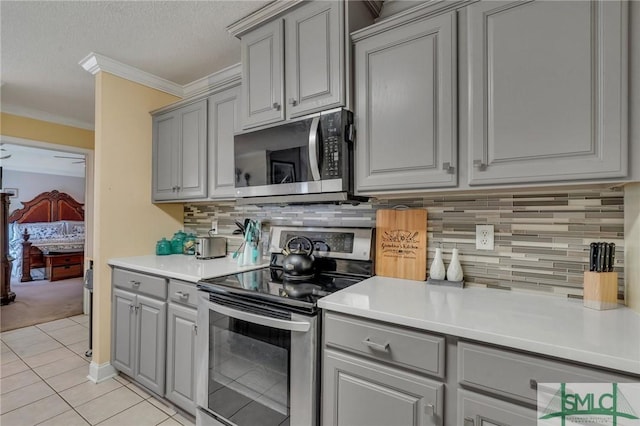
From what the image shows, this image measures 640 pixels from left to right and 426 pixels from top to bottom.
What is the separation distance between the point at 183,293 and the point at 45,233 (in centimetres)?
695

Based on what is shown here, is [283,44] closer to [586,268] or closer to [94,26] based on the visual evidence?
[94,26]

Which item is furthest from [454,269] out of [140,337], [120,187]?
[120,187]

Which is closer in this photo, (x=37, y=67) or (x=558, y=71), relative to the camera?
(x=558, y=71)

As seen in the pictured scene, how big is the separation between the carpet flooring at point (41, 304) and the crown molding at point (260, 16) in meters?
4.04

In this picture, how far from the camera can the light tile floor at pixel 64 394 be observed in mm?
1889

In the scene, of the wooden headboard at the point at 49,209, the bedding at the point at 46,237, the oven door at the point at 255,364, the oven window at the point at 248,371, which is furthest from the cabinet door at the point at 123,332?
the wooden headboard at the point at 49,209

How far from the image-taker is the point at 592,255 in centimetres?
118

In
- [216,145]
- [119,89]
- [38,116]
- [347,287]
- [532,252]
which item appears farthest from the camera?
[38,116]

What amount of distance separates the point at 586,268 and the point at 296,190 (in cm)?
134

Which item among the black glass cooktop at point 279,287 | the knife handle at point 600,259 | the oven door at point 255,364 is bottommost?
the oven door at point 255,364

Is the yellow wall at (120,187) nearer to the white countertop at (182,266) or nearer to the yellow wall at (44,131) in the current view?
the white countertop at (182,266)

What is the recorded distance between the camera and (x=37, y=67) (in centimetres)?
254

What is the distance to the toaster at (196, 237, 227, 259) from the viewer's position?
2391 millimetres

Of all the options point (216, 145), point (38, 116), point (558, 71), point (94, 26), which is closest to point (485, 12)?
point (558, 71)
